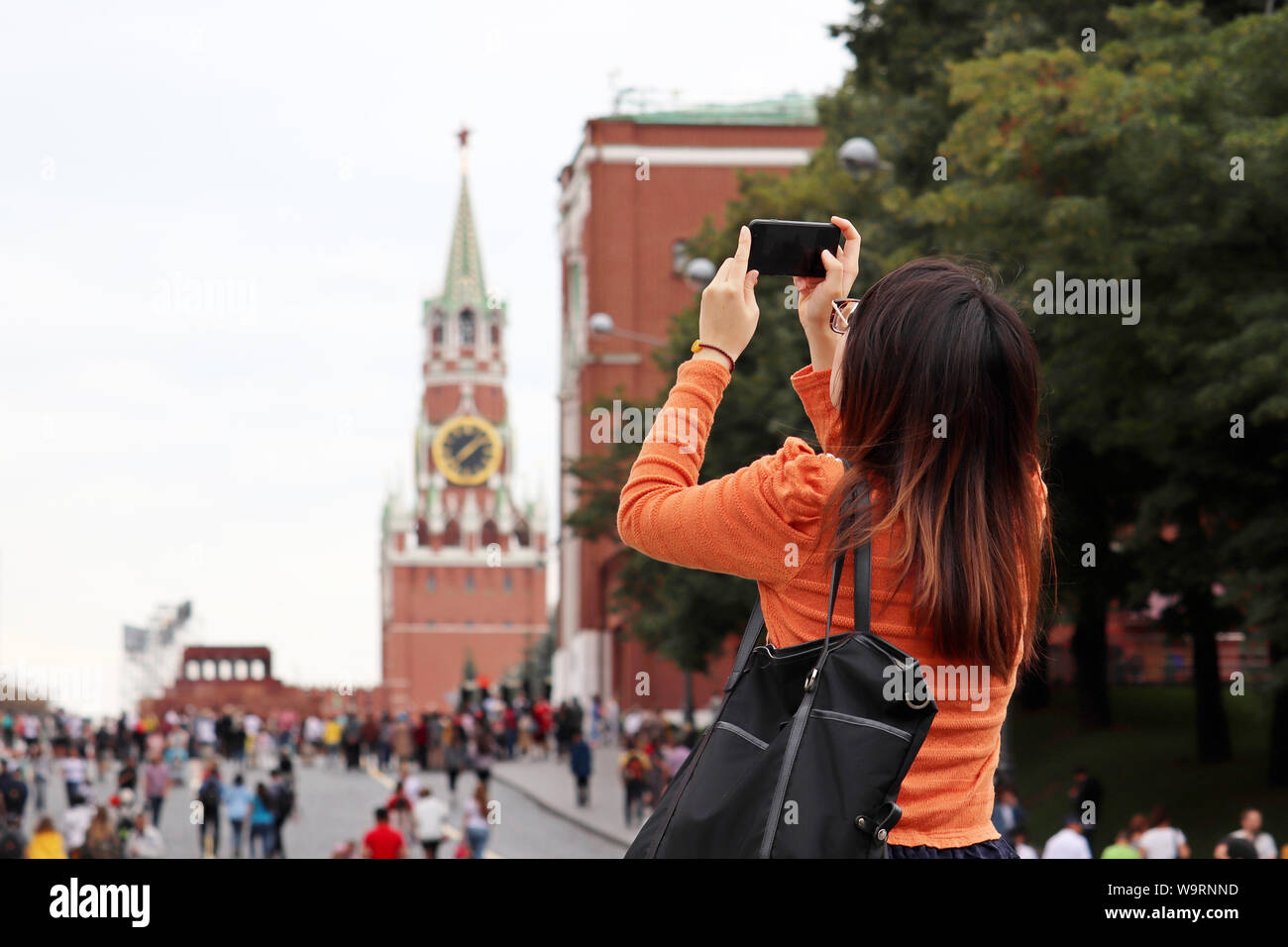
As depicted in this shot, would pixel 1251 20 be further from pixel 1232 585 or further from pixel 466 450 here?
pixel 466 450

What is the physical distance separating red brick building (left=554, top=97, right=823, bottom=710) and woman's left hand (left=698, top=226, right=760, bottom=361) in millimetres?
59856

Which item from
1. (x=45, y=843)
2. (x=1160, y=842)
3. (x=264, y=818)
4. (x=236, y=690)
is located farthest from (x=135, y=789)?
(x=236, y=690)

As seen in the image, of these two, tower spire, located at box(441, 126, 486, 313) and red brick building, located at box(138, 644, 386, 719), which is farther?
tower spire, located at box(441, 126, 486, 313)

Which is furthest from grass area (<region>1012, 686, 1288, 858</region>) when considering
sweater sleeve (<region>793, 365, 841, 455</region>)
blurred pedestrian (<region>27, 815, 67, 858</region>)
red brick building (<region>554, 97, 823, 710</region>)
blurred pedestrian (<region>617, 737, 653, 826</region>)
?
red brick building (<region>554, 97, 823, 710</region>)

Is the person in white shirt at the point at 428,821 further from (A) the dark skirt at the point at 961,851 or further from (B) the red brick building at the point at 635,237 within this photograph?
(B) the red brick building at the point at 635,237

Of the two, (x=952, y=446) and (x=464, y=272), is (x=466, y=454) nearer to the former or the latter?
(x=464, y=272)

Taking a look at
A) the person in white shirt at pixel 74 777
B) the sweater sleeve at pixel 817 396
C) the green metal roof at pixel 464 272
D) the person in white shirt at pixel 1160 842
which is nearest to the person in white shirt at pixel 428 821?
the person in white shirt at pixel 74 777

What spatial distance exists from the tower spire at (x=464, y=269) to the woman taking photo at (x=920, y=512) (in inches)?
5920

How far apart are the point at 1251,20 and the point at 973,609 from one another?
17868mm

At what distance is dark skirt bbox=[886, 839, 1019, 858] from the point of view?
8.24 ft

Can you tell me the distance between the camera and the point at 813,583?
2.58 m

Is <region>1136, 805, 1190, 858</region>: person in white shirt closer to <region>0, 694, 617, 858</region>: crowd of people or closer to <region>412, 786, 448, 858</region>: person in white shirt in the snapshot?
<region>0, 694, 617, 858</region>: crowd of people
